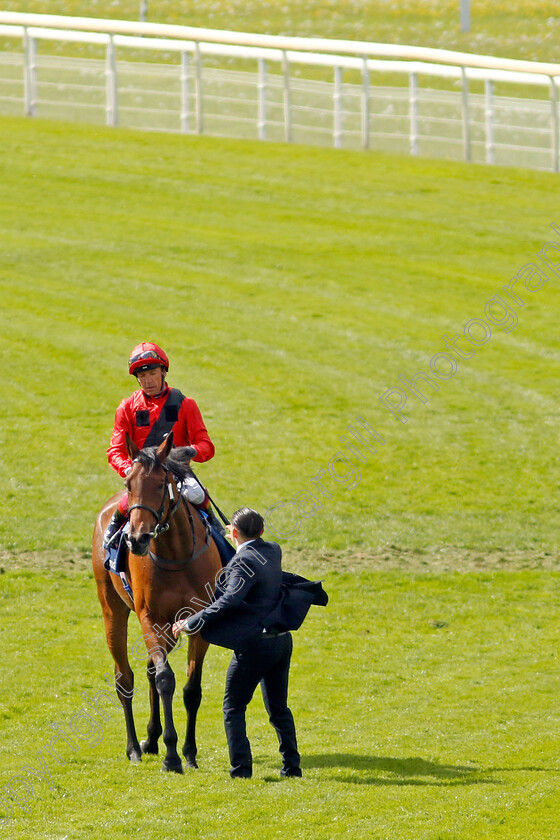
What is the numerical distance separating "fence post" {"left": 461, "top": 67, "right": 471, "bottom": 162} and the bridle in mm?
21857

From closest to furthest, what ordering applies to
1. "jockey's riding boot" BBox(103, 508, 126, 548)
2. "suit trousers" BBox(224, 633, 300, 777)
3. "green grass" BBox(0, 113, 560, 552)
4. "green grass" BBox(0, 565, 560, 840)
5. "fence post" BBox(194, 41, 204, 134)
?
"green grass" BBox(0, 565, 560, 840) → "suit trousers" BBox(224, 633, 300, 777) → "jockey's riding boot" BBox(103, 508, 126, 548) → "green grass" BBox(0, 113, 560, 552) → "fence post" BBox(194, 41, 204, 134)

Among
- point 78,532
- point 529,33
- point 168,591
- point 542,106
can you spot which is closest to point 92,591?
point 78,532

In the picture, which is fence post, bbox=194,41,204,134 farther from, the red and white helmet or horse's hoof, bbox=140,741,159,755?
horse's hoof, bbox=140,741,159,755

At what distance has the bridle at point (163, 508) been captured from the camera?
27.4 feet

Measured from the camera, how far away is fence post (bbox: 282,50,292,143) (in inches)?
1174

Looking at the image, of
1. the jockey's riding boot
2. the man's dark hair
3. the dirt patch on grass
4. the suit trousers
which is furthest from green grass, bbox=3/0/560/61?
the suit trousers

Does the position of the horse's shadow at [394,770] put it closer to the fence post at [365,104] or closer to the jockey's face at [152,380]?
the jockey's face at [152,380]

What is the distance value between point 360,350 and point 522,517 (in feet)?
18.6

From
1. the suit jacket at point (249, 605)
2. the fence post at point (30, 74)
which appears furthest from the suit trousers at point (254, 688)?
the fence post at point (30, 74)

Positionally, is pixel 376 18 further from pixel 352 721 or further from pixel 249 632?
pixel 249 632

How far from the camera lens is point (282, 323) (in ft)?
72.6

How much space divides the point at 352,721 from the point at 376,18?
47.9 m

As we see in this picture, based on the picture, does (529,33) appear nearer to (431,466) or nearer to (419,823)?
(431,466)

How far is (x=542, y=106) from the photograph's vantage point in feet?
92.8
